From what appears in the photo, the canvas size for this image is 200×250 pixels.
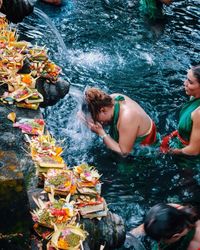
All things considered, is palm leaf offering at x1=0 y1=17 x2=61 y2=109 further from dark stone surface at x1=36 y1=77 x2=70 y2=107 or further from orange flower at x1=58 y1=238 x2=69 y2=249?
orange flower at x1=58 y1=238 x2=69 y2=249

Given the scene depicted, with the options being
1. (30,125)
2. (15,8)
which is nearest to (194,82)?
(30,125)

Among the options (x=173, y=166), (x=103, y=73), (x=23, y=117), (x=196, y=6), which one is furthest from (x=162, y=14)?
(x=23, y=117)

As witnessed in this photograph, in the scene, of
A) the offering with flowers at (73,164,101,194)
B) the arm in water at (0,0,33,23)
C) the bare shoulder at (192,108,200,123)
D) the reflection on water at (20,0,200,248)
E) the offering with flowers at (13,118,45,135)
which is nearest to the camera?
the offering with flowers at (73,164,101,194)

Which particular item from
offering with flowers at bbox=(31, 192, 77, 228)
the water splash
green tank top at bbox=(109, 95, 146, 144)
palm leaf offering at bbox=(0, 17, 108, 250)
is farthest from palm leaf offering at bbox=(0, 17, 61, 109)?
the water splash

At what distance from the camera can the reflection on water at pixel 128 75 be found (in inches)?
197

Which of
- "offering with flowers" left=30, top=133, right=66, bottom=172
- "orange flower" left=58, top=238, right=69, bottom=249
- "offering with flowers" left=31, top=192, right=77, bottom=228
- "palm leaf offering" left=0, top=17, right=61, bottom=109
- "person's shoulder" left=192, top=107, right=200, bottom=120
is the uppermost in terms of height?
"palm leaf offering" left=0, top=17, right=61, bottom=109

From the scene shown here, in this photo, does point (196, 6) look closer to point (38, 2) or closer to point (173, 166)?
point (38, 2)

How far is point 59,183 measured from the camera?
3.29m

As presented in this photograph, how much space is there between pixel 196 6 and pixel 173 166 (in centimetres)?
569

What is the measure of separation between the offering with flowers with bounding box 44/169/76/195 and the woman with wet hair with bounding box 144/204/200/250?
0.68 metres

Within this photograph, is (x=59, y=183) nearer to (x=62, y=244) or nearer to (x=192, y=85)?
(x=62, y=244)

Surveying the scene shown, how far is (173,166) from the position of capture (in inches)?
206

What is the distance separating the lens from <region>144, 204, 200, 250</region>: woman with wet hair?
10.9 ft

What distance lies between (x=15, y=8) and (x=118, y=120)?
2.99 m
